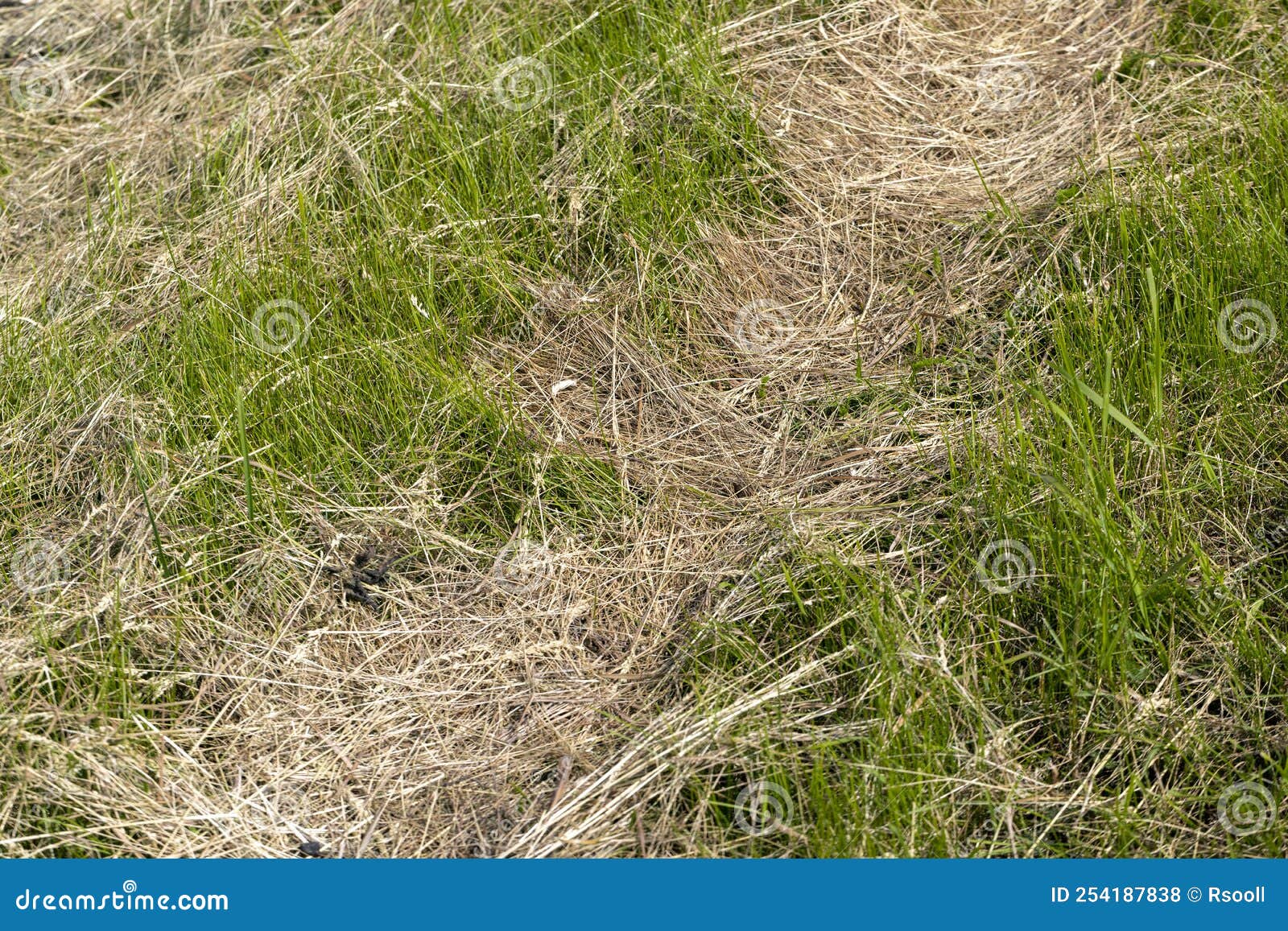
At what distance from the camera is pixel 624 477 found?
289 centimetres

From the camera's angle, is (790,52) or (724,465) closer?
(724,465)

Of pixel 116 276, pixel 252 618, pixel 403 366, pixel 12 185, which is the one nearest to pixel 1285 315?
pixel 403 366

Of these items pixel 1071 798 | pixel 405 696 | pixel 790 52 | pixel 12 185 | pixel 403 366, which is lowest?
pixel 1071 798

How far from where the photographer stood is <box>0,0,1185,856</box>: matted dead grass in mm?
2371

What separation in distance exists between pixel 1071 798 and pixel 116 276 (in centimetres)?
279

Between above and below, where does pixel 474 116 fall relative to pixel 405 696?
above

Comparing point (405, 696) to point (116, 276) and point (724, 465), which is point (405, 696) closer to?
point (724, 465)

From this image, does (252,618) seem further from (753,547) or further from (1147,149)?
(1147,149)

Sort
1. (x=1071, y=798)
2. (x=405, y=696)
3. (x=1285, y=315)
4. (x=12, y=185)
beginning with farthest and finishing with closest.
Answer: (x=12, y=185)
(x=1285, y=315)
(x=405, y=696)
(x=1071, y=798)

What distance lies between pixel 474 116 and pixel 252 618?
1663 millimetres

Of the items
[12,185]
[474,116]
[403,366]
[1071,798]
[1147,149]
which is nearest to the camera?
[1071,798]

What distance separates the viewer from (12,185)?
12.5ft

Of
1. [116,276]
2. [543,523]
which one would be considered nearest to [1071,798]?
[543,523]

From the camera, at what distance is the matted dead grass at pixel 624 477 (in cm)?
237
